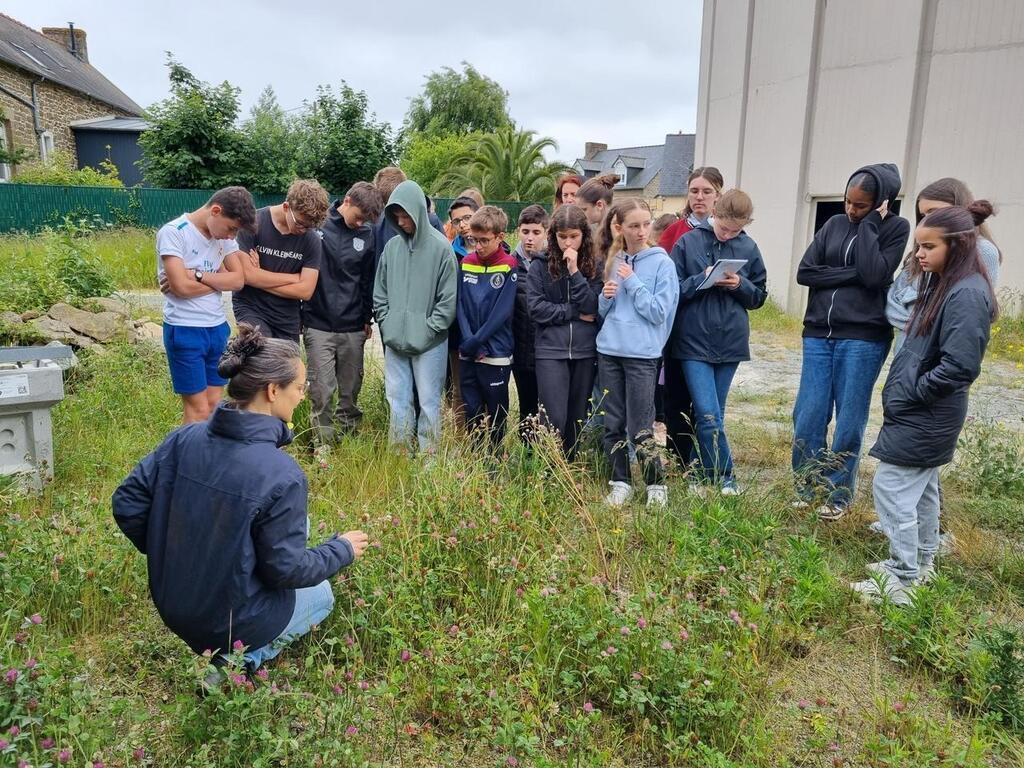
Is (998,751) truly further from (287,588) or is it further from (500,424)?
(500,424)

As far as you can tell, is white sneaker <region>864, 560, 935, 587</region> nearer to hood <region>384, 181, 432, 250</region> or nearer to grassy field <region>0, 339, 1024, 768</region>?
grassy field <region>0, 339, 1024, 768</region>

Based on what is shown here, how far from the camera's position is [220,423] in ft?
7.76

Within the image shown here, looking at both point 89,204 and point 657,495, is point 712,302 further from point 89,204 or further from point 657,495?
point 89,204

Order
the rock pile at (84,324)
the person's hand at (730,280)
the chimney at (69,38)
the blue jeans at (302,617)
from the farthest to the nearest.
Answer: the chimney at (69,38), the rock pile at (84,324), the person's hand at (730,280), the blue jeans at (302,617)

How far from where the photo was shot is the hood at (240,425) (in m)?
2.36

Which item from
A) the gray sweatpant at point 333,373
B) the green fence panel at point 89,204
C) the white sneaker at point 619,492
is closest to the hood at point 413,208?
the gray sweatpant at point 333,373

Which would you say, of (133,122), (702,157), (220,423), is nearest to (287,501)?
(220,423)

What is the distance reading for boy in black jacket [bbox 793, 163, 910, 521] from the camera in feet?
13.4

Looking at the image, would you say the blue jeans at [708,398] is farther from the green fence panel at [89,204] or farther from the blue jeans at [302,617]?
the green fence panel at [89,204]

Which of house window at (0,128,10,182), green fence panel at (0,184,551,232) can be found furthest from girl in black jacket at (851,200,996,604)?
house window at (0,128,10,182)

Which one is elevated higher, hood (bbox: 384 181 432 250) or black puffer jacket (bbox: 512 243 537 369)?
hood (bbox: 384 181 432 250)

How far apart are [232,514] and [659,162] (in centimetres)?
5487

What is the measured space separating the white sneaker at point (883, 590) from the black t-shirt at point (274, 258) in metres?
3.72

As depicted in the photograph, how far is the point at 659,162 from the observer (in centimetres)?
5344
